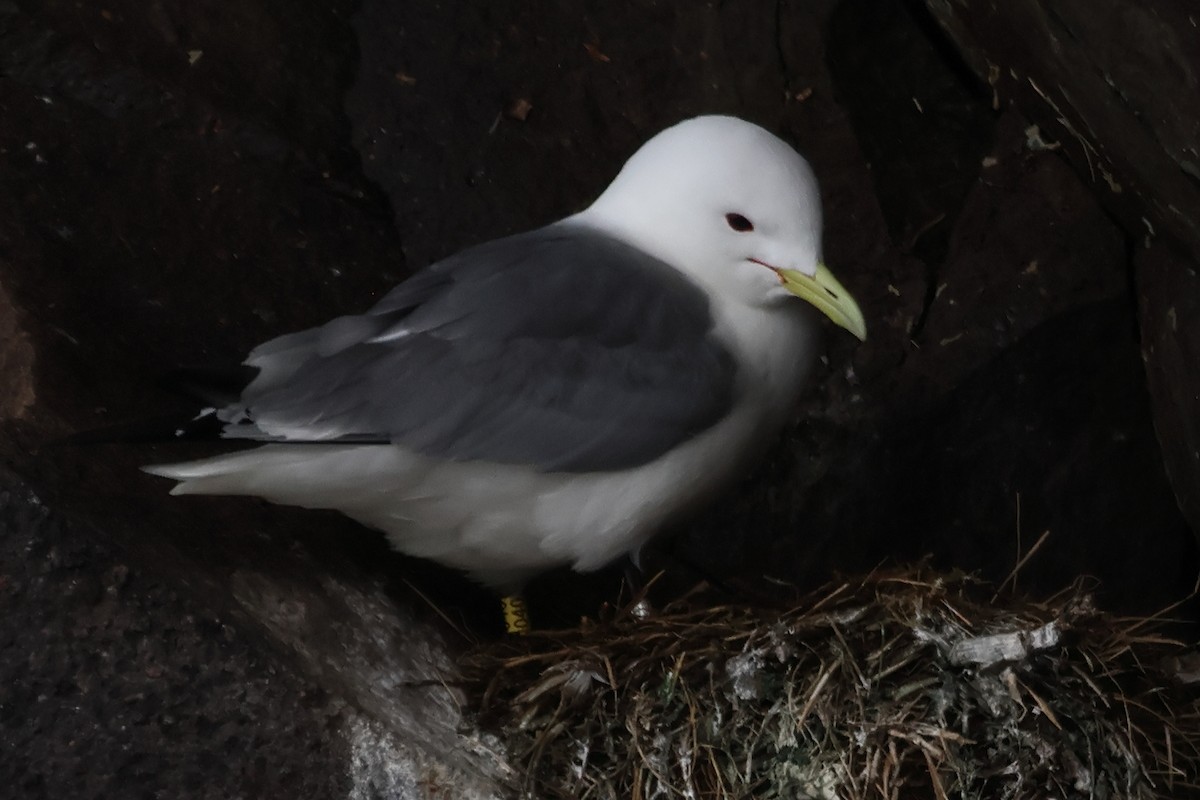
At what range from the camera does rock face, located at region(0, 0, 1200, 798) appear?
209 centimetres

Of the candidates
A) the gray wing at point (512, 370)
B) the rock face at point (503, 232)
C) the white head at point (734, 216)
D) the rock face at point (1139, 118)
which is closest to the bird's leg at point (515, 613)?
the rock face at point (503, 232)

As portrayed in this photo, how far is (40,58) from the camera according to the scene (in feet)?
8.16

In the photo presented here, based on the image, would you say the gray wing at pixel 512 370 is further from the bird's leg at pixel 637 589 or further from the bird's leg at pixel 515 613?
the bird's leg at pixel 515 613

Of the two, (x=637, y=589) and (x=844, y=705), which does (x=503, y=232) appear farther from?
(x=844, y=705)

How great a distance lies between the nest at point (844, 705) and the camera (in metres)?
1.98

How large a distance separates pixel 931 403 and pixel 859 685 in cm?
97

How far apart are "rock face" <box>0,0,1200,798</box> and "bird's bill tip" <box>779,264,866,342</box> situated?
1.69ft

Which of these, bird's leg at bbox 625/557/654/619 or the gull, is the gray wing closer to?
the gull

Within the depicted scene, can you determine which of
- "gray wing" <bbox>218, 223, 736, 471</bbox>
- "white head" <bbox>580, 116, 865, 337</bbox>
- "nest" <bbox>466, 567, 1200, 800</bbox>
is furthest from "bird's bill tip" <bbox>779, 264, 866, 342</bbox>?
"nest" <bbox>466, 567, 1200, 800</bbox>

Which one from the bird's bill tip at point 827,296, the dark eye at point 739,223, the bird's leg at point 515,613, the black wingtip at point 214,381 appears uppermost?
the black wingtip at point 214,381

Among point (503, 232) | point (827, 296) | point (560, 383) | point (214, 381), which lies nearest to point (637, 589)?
point (560, 383)

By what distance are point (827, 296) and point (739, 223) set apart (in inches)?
8.0

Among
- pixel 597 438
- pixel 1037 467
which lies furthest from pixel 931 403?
pixel 597 438

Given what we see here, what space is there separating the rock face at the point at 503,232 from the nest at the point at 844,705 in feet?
0.51
